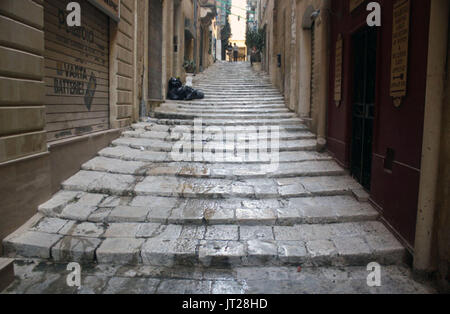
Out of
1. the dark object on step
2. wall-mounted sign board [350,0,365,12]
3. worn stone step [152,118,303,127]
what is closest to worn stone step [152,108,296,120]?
worn stone step [152,118,303,127]

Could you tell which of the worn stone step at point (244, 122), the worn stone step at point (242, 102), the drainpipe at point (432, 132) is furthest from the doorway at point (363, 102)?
the worn stone step at point (242, 102)

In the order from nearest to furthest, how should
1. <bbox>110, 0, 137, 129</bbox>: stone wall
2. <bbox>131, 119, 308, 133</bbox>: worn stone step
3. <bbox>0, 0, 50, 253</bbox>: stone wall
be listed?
1. <bbox>0, 0, 50, 253</bbox>: stone wall
2. <bbox>110, 0, 137, 129</bbox>: stone wall
3. <bbox>131, 119, 308, 133</bbox>: worn stone step

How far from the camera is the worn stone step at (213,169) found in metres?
5.85

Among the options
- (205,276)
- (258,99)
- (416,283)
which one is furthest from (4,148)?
(258,99)

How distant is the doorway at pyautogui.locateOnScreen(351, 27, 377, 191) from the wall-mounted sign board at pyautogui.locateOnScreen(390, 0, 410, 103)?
82 centimetres

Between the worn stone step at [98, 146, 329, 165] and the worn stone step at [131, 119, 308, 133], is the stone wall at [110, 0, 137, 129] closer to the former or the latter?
the worn stone step at [131, 119, 308, 133]

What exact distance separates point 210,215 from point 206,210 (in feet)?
0.59

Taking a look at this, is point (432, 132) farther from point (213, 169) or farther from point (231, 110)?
point (231, 110)

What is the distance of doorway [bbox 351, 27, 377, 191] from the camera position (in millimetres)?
4922

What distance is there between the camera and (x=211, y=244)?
3902 millimetres

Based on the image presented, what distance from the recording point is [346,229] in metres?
4.24

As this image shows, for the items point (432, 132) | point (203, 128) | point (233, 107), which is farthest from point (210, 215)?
point (233, 107)
